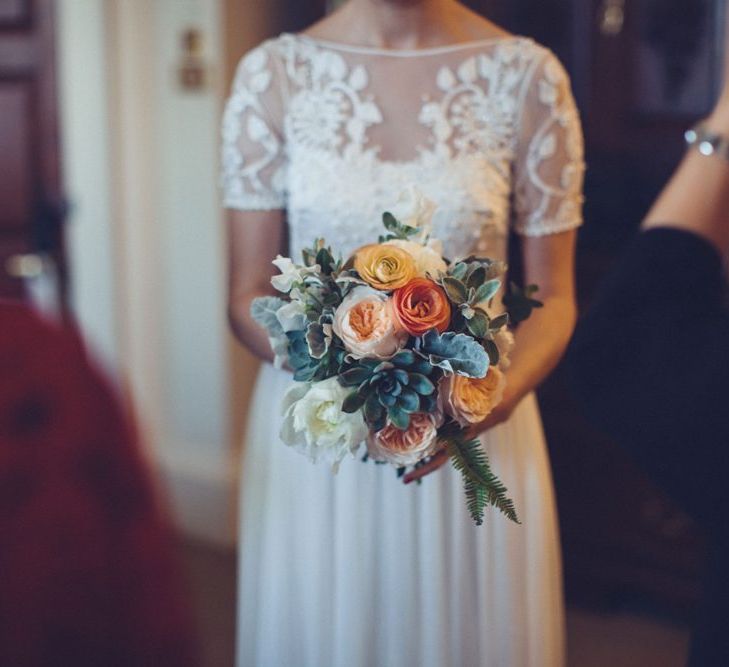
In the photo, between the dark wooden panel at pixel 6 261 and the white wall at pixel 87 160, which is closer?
the dark wooden panel at pixel 6 261

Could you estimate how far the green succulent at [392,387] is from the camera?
4.49ft

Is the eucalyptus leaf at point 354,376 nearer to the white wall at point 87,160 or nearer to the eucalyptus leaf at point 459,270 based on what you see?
the eucalyptus leaf at point 459,270

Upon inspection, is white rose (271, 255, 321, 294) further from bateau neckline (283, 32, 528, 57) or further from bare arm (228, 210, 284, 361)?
bateau neckline (283, 32, 528, 57)

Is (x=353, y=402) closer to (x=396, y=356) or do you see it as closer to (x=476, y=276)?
(x=396, y=356)

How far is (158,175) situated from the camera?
378cm

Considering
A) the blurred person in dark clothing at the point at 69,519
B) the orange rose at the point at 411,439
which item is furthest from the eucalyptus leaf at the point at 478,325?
the blurred person in dark clothing at the point at 69,519

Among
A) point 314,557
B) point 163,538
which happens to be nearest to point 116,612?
point 163,538

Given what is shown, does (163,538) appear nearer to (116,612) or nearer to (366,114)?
(116,612)

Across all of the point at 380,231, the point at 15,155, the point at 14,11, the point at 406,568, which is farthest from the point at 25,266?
the point at 406,568

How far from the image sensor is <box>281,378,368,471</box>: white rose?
1391mm

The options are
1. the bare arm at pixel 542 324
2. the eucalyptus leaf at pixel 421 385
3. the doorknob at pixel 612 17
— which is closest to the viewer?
the eucalyptus leaf at pixel 421 385

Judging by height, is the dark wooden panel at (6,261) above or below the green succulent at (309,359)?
below

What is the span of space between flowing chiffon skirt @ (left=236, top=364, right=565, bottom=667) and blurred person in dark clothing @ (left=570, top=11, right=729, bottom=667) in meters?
0.84

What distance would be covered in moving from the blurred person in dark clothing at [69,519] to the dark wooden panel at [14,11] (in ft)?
9.61
